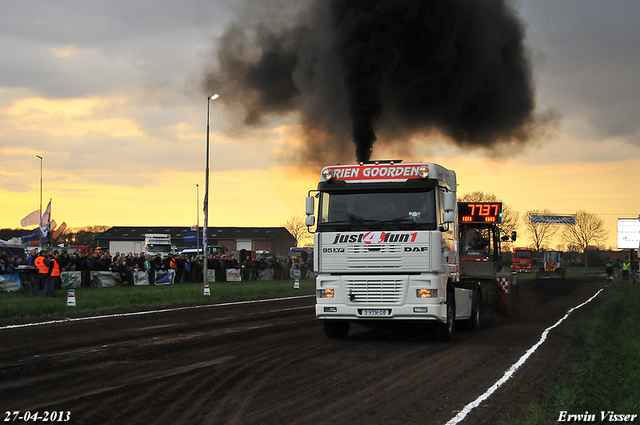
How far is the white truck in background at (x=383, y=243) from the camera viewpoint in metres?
11.7

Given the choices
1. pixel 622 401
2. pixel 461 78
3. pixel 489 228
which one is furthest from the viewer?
pixel 461 78

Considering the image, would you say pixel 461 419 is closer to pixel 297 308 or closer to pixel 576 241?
pixel 297 308

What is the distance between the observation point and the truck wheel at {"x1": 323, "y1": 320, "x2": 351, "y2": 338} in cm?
1292

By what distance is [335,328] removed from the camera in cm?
1307

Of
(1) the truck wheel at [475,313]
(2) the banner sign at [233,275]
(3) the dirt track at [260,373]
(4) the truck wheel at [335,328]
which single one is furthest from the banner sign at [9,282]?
(1) the truck wheel at [475,313]

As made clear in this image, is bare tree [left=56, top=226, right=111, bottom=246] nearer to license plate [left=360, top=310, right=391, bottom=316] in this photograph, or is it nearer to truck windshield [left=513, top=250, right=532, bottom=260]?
truck windshield [left=513, top=250, right=532, bottom=260]

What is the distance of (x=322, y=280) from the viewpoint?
12.3 meters

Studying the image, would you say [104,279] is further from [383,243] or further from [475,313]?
[383,243]

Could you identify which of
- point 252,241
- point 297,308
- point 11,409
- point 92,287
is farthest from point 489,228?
point 252,241

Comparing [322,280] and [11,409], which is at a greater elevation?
[322,280]

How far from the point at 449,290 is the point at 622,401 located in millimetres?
5636

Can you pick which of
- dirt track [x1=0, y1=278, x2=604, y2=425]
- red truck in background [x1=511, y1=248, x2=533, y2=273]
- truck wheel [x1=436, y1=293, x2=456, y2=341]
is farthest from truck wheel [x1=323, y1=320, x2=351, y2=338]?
red truck in background [x1=511, y1=248, x2=533, y2=273]

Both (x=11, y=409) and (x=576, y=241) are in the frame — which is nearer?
(x=11, y=409)

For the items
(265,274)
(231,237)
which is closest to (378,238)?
(265,274)
